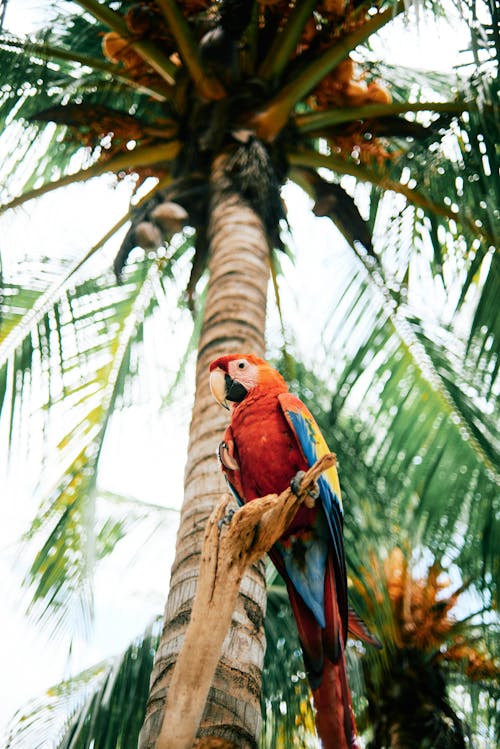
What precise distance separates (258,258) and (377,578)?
5.58 ft

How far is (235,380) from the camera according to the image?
5.21 ft

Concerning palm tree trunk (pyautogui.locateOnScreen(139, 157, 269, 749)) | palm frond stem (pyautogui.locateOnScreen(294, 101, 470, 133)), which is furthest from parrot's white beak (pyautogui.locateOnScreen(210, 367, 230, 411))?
palm frond stem (pyautogui.locateOnScreen(294, 101, 470, 133))

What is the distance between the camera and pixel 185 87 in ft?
11.2

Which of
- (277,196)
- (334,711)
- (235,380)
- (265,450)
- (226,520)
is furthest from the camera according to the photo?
(277,196)

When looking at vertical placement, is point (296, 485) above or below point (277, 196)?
below

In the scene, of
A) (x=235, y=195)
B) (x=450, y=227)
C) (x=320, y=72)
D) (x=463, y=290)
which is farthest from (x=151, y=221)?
(x=450, y=227)

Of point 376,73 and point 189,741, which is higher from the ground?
point 376,73

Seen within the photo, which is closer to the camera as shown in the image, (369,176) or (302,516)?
(302,516)

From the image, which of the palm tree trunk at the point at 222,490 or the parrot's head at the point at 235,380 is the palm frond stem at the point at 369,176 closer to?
the palm tree trunk at the point at 222,490

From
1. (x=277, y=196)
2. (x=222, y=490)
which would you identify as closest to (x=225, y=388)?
(x=222, y=490)

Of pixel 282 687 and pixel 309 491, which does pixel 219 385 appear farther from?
pixel 282 687

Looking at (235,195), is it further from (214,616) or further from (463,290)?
(214,616)

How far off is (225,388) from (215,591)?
48 cm

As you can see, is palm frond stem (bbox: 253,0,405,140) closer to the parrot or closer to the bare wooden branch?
the parrot
